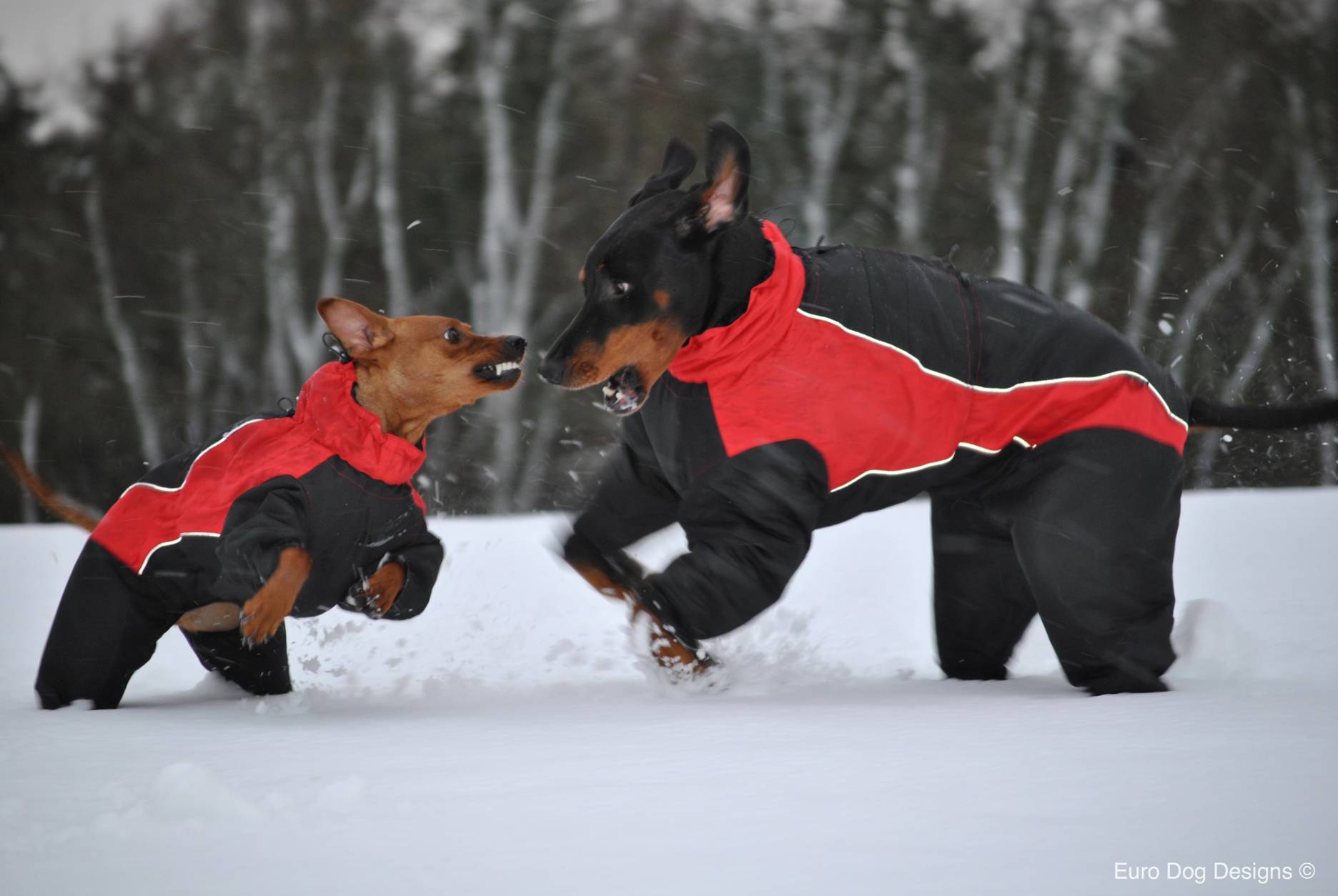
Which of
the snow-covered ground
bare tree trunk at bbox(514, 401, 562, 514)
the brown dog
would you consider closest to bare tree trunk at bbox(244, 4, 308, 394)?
bare tree trunk at bbox(514, 401, 562, 514)

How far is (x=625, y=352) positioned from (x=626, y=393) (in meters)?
0.11

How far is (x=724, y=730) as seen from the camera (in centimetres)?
258

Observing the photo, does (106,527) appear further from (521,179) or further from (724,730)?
(521,179)

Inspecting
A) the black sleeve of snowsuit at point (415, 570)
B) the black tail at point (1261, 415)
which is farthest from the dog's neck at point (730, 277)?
the black tail at point (1261, 415)

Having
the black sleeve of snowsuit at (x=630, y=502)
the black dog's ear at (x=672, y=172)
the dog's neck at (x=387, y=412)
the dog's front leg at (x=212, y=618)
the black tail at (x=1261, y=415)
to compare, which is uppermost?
the black dog's ear at (x=672, y=172)

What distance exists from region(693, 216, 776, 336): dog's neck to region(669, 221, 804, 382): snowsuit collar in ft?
0.06

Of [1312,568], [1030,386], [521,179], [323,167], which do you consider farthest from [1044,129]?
[1030,386]

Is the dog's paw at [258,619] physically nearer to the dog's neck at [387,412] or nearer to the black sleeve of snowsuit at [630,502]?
the dog's neck at [387,412]

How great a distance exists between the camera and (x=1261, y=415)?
344cm

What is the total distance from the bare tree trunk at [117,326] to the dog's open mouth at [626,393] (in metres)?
14.3

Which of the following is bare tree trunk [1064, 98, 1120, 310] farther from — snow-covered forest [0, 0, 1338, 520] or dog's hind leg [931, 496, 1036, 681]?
dog's hind leg [931, 496, 1036, 681]

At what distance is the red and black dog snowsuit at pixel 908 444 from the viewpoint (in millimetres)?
2930

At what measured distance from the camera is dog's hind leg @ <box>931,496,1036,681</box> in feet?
12.1

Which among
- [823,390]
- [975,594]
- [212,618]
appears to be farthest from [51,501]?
[975,594]
